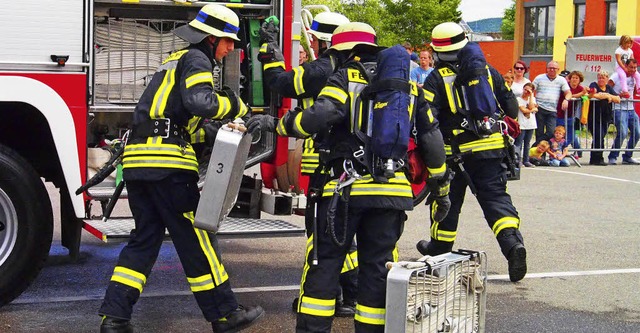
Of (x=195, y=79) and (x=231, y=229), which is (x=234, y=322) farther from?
(x=195, y=79)

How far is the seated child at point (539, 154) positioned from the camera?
15.3 m

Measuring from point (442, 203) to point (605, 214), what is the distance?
5340 mm

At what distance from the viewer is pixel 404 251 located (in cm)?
861

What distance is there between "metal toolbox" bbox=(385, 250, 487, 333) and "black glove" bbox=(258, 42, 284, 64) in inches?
77.6

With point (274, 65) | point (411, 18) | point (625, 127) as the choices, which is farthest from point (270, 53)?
point (411, 18)

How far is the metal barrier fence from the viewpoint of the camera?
51.8 ft

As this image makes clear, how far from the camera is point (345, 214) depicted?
506cm

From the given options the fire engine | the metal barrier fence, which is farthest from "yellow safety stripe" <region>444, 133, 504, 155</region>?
the metal barrier fence

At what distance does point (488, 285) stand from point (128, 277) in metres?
2.87

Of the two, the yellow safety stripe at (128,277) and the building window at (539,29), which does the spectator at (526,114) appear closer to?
the yellow safety stripe at (128,277)

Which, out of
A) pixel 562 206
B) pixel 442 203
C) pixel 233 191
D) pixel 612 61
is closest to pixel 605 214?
pixel 562 206

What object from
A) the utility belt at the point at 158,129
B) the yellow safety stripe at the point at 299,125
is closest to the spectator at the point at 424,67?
the utility belt at the point at 158,129

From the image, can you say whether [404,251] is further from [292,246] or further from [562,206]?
[562,206]

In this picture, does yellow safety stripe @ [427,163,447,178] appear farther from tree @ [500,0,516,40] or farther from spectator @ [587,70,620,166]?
tree @ [500,0,516,40]
